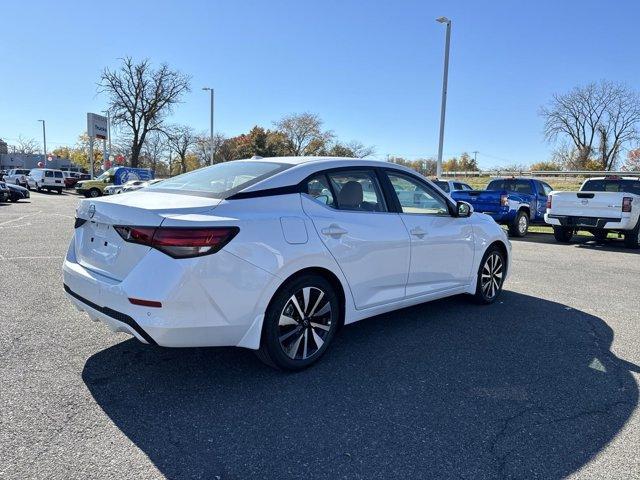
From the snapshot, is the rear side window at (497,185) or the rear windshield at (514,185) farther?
the rear side window at (497,185)

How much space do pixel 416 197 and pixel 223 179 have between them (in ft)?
6.34

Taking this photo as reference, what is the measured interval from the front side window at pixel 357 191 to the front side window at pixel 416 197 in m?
0.25

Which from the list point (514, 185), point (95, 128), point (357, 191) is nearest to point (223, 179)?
point (357, 191)

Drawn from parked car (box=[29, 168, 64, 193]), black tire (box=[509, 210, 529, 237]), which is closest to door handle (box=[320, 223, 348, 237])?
black tire (box=[509, 210, 529, 237])

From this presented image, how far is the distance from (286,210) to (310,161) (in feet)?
2.46

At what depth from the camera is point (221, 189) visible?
143 inches

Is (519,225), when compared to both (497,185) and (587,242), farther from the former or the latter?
(497,185)

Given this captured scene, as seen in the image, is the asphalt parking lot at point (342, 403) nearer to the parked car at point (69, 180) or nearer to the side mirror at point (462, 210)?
the side mirror at point (462, 210)

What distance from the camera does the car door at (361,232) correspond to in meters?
3.78

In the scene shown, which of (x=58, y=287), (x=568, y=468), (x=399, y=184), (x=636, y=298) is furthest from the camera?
(x=636, y=298)

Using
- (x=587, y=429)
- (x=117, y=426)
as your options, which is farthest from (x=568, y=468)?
(x=117, y=426)

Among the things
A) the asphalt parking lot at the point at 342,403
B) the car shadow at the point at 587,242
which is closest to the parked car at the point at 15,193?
the asphalt parking lot at the point at 342,403

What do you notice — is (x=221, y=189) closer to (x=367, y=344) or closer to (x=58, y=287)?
(x=367, y=344)

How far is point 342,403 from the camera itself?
10.7 feet
